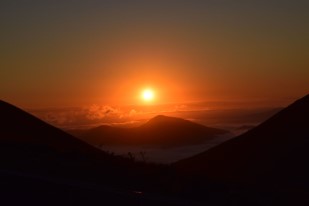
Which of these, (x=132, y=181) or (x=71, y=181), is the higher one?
(x=132, y=181)

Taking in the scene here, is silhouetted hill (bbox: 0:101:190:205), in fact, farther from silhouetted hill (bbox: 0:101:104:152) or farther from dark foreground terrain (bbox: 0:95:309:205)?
silhouetted hill (bbox: 0:101:104:152)

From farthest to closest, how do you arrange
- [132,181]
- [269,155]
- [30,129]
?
[30,129] < [269,155] < [132,181]

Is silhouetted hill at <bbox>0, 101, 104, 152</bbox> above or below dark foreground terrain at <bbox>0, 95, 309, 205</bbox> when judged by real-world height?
above

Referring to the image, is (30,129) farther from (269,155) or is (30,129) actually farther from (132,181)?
(132,181)

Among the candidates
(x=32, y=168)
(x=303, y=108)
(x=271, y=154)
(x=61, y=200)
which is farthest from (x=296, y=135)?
(x=61, y=200)

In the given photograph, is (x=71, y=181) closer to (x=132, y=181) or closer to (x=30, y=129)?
(x=132, y=181)

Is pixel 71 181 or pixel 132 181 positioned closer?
pixel 71 181

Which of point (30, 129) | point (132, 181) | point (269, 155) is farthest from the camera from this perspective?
point (30, 129)

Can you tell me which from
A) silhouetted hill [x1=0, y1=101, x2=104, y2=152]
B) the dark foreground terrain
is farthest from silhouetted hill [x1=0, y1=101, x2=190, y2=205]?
silhouetted hill [x1=0, y1=101, x2=104, y2=152]

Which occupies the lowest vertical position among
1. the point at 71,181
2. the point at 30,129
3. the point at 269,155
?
the point at 71,181

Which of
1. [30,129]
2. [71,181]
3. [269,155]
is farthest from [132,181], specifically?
[30,129]
